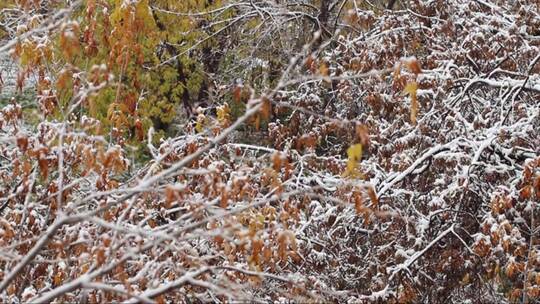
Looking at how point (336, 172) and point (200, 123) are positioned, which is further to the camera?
point (336, 172)

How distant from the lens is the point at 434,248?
7090mm

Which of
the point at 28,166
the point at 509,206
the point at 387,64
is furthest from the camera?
the point at 387,64

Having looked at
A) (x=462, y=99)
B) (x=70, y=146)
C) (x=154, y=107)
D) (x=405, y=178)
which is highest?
(x=70, y=146)

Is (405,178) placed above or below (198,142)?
below

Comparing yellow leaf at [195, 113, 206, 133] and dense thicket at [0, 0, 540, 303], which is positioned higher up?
yellow leaf at [195, 113, 206, 133]

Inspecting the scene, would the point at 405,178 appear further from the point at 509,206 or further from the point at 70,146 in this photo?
the point at 70,146

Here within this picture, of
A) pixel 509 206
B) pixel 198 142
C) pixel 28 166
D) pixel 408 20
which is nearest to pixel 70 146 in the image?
pixel 28 166

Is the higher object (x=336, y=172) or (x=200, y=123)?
(x=200, y=123)

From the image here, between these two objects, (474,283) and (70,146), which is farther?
(474,283)

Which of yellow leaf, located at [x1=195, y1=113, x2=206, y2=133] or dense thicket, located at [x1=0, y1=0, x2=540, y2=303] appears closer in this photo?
dense thicket, located at [x1=0, y1=0, x2=540, y2=303]

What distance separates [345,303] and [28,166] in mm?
3476

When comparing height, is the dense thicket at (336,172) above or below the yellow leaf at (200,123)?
below

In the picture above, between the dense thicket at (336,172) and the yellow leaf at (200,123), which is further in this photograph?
the yellow leaf at (200,123)

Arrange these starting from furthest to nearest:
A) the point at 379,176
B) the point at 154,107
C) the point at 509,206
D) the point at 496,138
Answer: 1. the point at 154,107
2. the point at 379,176
3. the point at 496,138
4. the point at 509,206
